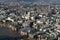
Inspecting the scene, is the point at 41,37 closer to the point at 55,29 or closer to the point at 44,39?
the point at 44,39

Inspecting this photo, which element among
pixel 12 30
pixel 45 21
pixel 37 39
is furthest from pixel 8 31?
pixel 45 21

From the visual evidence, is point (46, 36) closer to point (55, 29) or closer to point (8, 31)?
point (55, 29)

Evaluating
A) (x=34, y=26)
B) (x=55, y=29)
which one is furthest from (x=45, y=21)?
(x=55, y=29)

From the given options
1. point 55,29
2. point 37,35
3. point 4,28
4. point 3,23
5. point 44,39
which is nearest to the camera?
point 44,39

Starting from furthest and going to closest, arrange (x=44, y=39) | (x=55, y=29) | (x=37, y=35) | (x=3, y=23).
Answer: (x=3, y=23) < (x=55, y=29) < (x=37, y=35) < (x=44, y=39)

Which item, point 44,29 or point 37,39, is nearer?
point 37,39

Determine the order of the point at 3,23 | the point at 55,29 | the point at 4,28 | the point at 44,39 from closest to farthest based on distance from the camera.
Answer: the point at 44,39
the point at 55,29
the point at 4,28
the point at 3,23

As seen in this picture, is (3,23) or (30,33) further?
(3,23)

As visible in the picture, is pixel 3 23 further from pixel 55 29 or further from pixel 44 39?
pixel 44 39
